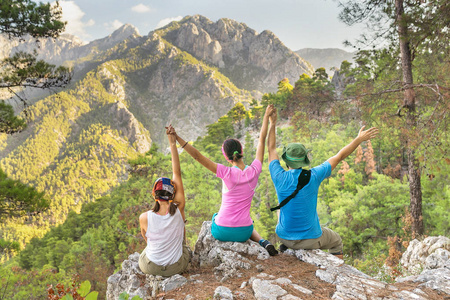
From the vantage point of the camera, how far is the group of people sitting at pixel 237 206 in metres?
2.94

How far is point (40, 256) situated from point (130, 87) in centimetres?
16875

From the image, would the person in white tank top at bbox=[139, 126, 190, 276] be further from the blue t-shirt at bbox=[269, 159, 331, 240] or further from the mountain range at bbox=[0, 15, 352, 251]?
the mountain range at bbox=[0, 15, 352, 251]

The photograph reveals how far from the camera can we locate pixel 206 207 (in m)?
17.1

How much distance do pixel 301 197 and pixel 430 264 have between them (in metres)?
2.77

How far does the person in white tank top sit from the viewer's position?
291 cm

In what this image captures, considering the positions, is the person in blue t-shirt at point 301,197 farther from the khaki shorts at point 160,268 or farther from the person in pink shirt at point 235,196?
the khaki shorts at point 160,268

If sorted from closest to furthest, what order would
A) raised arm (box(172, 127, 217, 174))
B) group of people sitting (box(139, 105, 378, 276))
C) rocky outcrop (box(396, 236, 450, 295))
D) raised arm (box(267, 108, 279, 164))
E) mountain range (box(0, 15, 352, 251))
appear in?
1. rocky outcrop (box(396, 236, 450, 295))
2. raised arm (box(172, 127, 217, 174))
3. group of people sitting (box(139, 105, 378, 276))
4. raised arm (box(267, 108, 279, 164))
5. mountain range (box(0, 15, 352, 251))

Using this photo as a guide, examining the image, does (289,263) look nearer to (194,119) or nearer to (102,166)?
(102,166)

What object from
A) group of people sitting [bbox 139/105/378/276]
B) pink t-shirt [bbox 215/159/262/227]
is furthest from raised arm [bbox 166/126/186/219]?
pink t-shirt [bbox 215/159/262/227]

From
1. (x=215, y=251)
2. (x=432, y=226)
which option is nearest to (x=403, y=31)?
(x=215, y=251)

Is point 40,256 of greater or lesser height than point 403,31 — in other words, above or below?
below

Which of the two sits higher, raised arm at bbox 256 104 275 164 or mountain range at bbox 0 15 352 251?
mountain range at bbox 0 15 352 251

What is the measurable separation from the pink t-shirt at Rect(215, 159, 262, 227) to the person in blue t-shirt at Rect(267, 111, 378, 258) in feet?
0.99

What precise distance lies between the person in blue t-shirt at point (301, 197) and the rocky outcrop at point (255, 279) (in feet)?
0.65
